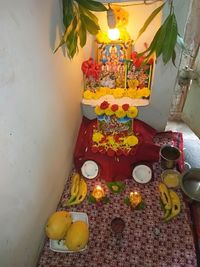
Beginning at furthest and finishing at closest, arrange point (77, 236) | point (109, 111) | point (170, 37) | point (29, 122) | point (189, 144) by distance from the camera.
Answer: point (189, 144)
point (109, 111)
point (77, 236)
point (170, 37)
point (29, 122)

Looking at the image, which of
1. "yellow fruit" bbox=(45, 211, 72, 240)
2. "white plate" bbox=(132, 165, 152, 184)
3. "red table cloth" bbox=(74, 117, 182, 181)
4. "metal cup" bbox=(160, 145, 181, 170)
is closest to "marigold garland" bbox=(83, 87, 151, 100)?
"red table cloth" bbox=(74, 117, 182, 181)

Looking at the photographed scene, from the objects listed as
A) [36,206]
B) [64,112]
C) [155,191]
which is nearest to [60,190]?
[36,206]

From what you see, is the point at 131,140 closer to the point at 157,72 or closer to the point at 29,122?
the point at 157,72

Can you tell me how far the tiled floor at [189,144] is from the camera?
6.37ft

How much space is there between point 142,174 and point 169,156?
0.82ft

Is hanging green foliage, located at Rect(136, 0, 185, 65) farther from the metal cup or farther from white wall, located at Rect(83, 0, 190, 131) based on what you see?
the metal cup

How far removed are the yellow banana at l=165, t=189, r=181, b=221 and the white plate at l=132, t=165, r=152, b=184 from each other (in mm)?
172

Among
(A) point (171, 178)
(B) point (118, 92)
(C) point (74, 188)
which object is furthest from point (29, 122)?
(A) point (171, 178)

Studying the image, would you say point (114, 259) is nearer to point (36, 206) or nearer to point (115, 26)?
point (36, 206)

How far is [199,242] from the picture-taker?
1371mm

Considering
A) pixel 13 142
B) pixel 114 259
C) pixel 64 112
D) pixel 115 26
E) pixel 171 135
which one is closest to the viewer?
pixel 13 142

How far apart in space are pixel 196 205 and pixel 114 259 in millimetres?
622

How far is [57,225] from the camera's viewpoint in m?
1.29

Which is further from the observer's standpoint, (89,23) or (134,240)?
(134,240)
